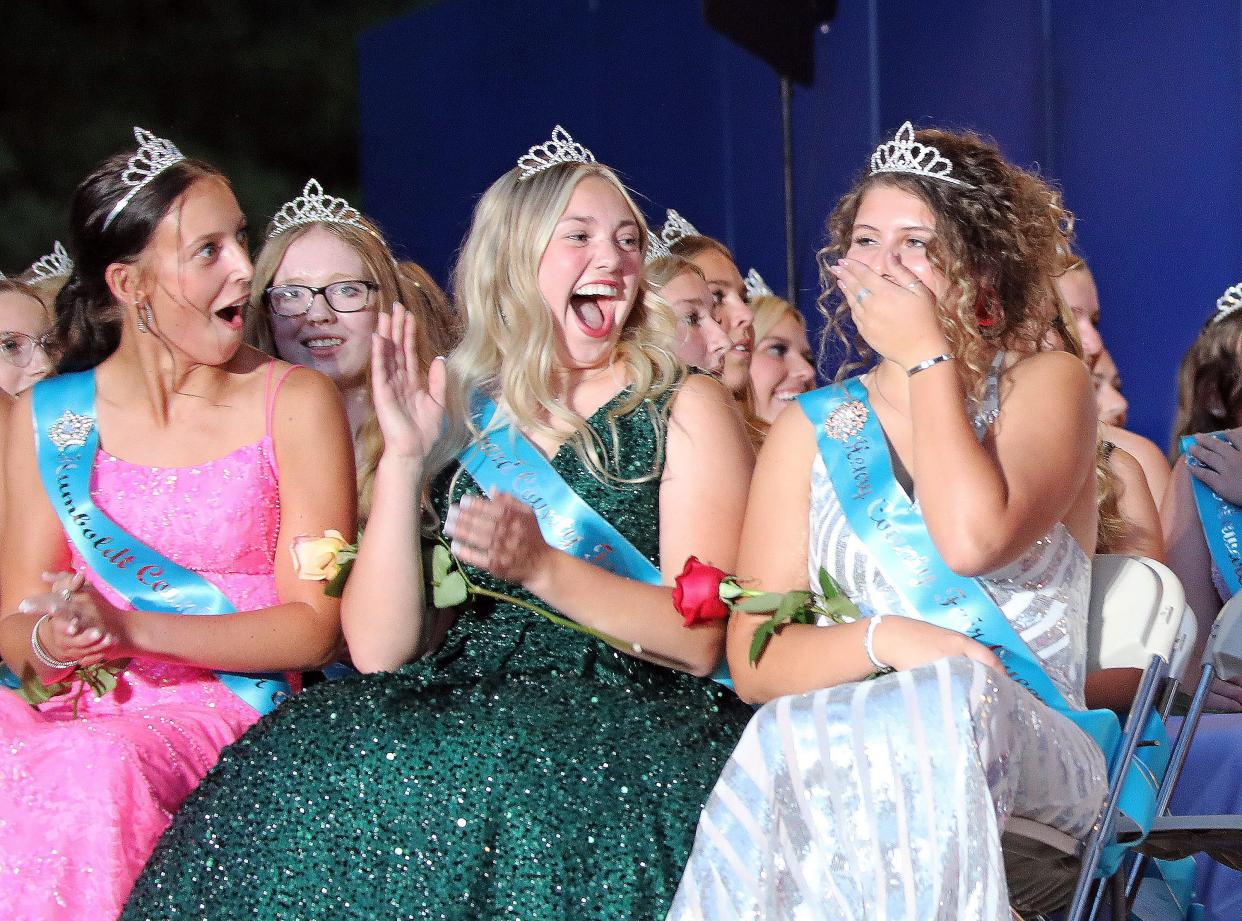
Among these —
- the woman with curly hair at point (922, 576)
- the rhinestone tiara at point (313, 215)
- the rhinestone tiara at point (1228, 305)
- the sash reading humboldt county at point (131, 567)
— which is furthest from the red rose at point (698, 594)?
the rhinestone tiara at point (1228, 305)

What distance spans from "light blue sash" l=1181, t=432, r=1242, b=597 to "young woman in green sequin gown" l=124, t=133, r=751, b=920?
119 centimetres

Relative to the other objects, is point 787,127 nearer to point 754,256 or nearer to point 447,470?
point 754,256

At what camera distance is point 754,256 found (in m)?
5.43

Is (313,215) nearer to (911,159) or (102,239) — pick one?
(102,239)

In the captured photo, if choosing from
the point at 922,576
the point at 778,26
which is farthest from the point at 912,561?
the point at 778,26

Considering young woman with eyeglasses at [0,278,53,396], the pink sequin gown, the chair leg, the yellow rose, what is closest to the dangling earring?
the chair leg

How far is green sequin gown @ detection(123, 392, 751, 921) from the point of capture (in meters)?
1.88

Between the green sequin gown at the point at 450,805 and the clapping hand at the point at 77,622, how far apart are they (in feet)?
0.89

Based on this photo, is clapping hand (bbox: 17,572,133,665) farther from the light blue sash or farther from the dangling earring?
the light blue sash

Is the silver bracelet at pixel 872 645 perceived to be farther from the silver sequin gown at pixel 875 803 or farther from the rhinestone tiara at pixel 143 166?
the rhinestone tiara at pixel 143 166

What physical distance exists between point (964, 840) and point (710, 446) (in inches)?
36.2

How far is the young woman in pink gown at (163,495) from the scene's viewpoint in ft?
7.55

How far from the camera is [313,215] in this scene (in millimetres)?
3174

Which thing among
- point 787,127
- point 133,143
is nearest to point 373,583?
point 787,127
